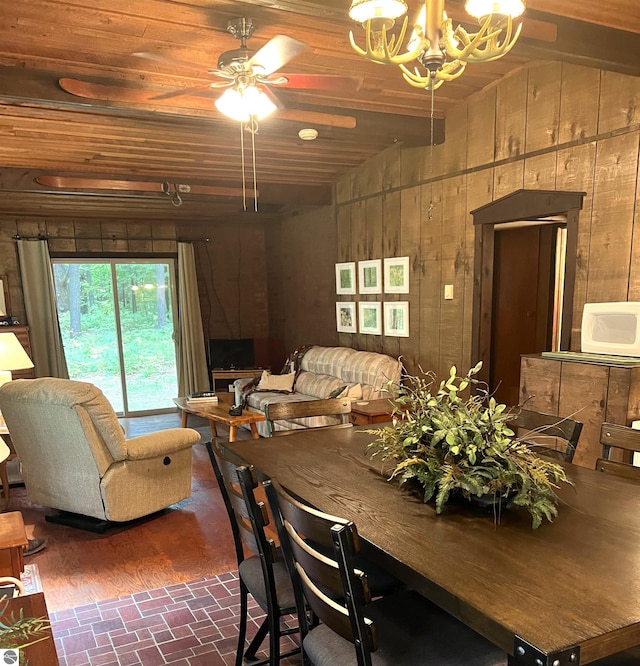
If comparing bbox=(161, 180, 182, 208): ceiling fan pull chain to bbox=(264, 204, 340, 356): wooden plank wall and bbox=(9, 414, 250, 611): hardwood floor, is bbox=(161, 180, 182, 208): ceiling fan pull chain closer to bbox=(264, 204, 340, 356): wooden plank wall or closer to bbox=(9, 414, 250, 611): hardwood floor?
bbox=(264, 204, 340, 356): wooden plank wall

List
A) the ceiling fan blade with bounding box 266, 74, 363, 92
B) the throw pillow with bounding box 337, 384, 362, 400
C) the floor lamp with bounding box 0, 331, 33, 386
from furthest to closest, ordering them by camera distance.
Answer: the throw pillow with bounding box 337, 384, 362, 400, the floor lamp with bounding box 0, 331, 33, 386, the ceiling fan blade with bounding box 266, 74, 363, 92

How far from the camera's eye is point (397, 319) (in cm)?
502

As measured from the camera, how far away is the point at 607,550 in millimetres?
1329

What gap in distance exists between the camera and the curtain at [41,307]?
6590 mm

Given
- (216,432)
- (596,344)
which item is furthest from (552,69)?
(216,432)

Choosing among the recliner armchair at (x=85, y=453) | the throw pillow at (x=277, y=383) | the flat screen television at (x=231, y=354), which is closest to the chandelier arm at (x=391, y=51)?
the recliner armchair at (x=85, y=453)

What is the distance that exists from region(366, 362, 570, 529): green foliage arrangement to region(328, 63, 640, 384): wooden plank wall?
6.17ft

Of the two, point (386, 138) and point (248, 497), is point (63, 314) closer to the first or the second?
point (386, 138)

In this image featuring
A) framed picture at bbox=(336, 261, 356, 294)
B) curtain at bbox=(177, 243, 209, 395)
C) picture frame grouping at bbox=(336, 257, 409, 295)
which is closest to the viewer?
picture frame grouping at bbox=(336, 257, 409, 295)

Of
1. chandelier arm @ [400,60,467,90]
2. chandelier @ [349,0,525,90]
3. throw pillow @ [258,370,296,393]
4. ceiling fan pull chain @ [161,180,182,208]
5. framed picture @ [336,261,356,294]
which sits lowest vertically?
throw pillow @ [258,370,296,393]

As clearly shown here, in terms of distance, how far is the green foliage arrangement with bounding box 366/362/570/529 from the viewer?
1538 millimetres

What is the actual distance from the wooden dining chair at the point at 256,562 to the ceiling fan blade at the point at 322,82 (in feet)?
5.76

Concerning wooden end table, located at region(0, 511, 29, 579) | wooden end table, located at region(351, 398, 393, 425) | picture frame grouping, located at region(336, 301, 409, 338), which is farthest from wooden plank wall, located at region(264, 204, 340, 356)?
wooden end table, located at region(0, 511, 29, 579)

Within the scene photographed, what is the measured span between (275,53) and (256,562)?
2.11 meters
